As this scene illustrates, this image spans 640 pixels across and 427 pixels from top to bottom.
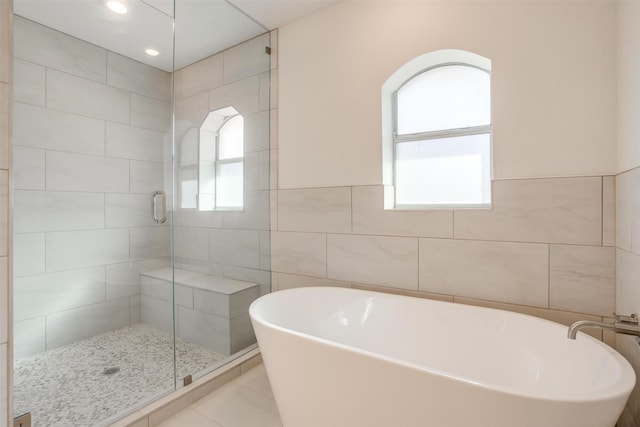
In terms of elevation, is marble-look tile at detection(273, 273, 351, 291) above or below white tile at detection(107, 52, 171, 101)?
below

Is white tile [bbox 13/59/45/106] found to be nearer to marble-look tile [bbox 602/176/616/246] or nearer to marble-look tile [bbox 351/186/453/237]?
marble-look tile [bbox 351/186/453/237]

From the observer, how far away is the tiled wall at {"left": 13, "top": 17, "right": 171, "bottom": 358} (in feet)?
5.87

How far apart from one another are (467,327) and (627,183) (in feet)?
3.10

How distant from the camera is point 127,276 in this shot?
2248mm

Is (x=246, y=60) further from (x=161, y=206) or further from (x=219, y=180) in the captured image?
(x=161, y=206)

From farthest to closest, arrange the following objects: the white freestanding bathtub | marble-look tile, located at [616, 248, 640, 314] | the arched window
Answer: the arched window → marble-look tile, located at [616, 248, 640, 314] → the white freestanding bathtub

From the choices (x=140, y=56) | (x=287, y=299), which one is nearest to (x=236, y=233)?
(x=287, y=299)

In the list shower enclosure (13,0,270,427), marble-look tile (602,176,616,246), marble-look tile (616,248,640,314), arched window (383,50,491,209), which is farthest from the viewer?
arched window (383,50,491,209)

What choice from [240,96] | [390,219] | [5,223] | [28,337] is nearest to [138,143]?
[240,96]

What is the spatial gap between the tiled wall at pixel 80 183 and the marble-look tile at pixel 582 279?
2441mm

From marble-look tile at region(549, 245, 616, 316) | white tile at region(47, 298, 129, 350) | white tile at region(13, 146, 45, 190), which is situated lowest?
white tile at region(47, 298, 129, 350)

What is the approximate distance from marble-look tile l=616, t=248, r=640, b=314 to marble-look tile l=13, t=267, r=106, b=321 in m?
2.93

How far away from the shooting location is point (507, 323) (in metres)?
1.50

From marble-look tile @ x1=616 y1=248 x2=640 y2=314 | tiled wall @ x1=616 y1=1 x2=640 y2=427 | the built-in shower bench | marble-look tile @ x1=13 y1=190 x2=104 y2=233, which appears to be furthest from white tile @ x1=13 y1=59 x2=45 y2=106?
marble-look tile @ x1=616 y1=248 x2=640 y2=314
